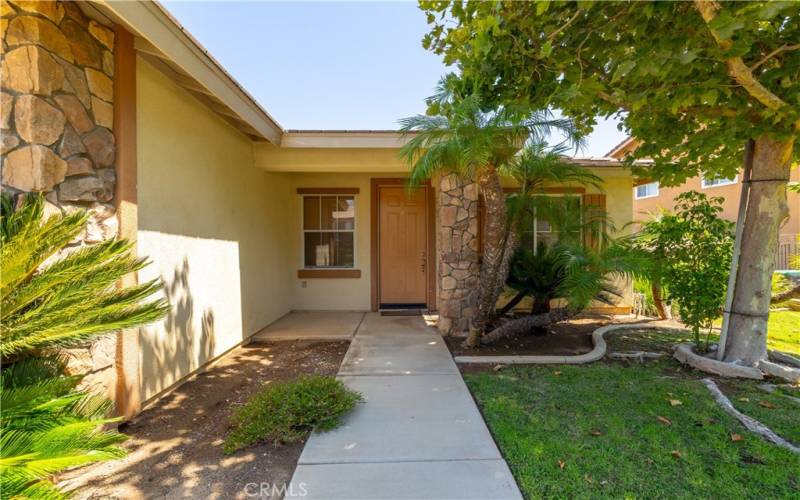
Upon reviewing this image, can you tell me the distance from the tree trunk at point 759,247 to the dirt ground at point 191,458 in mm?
4880

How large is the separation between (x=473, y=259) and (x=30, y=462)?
16.0 ft

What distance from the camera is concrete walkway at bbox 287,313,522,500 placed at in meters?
2.10

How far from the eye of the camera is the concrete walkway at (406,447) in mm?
2100

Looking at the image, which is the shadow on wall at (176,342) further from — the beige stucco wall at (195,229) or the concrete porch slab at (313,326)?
the concrete porch slab at (313,326)

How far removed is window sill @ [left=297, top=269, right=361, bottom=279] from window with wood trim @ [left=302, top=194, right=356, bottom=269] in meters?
0.11

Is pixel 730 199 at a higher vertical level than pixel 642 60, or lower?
higher

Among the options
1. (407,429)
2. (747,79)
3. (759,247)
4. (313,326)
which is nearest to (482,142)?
(747,79)

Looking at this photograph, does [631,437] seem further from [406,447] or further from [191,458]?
[191,458]

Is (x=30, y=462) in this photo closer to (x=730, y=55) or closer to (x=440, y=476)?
(x=440, y=476)

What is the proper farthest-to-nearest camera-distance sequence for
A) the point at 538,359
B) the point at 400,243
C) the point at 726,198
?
the point at 726,198 < the point at 400,243 < the point at 538,359

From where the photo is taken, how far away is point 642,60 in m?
2.87

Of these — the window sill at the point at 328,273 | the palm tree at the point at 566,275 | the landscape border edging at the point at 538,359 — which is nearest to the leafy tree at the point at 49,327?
the landscape border edging at the point at 538,359

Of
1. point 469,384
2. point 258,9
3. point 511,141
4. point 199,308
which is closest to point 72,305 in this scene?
point 199,308

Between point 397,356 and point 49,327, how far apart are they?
3.31 meters
